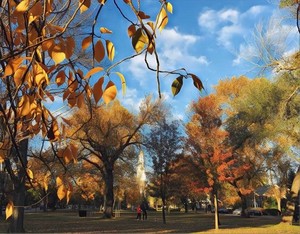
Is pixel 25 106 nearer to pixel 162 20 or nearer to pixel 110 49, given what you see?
pixel 110 49

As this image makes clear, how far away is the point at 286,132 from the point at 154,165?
1275 centimetres

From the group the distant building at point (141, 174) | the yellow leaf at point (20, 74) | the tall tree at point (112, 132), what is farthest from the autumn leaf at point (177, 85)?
the distant building at point (141, 174)

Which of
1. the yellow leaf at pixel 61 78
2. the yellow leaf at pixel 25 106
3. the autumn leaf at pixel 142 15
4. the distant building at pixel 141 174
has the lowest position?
the yellow leaf at pixel 25 106

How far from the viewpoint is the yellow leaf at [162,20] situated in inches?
52.2

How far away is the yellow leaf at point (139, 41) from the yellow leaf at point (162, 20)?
8cm

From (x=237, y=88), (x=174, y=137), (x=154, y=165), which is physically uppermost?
(x=237, y=88)

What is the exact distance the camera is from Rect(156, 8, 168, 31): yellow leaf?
133 cm

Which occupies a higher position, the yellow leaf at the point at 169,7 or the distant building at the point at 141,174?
the distant building at the point at 141,174

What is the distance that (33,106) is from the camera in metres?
1.44

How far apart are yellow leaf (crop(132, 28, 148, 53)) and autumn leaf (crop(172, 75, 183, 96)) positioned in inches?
6.8

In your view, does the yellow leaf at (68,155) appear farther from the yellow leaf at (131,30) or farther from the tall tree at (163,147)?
the tall tree at (163,147)

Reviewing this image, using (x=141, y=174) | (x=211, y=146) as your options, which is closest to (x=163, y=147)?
(x=211, y=146)

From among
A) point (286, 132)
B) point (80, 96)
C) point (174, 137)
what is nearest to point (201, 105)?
point (174, 137)

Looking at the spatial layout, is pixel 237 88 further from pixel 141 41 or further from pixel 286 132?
Answer: pixel 141 41
